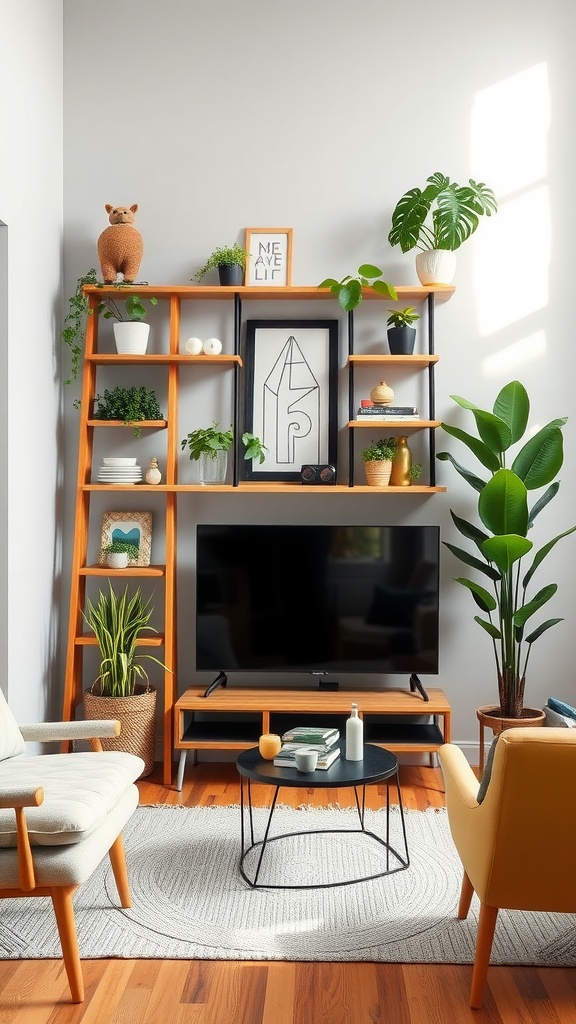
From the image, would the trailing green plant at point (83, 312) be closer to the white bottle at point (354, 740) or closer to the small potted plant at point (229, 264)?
the small potted plant at point (229, 264)

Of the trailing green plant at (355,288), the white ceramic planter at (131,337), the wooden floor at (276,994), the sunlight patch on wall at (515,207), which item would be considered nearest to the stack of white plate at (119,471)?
the white ceramic planter at (131,337)

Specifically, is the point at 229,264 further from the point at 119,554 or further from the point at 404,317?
the point at 119,554

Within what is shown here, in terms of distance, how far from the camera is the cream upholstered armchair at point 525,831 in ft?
7.21

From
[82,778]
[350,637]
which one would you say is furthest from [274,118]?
[82,778]

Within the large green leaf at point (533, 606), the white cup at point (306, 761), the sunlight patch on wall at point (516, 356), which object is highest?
the sunlight patch on wall at point (516, 356)

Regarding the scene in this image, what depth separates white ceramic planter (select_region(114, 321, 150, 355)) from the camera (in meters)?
4.34

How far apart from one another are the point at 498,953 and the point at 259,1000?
70cm

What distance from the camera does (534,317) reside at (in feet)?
14.8

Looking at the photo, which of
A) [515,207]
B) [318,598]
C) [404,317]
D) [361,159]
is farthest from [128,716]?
[515,207]

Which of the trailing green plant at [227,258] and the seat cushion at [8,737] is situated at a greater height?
the trailing green plant at [227,258]

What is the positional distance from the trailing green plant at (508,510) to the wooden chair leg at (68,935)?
2.27 metres

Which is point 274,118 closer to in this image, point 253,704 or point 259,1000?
point 253,704

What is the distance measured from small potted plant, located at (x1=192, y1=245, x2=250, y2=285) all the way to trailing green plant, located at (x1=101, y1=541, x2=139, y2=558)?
1317 millimetres

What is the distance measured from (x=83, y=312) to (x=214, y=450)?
3.27 feet
